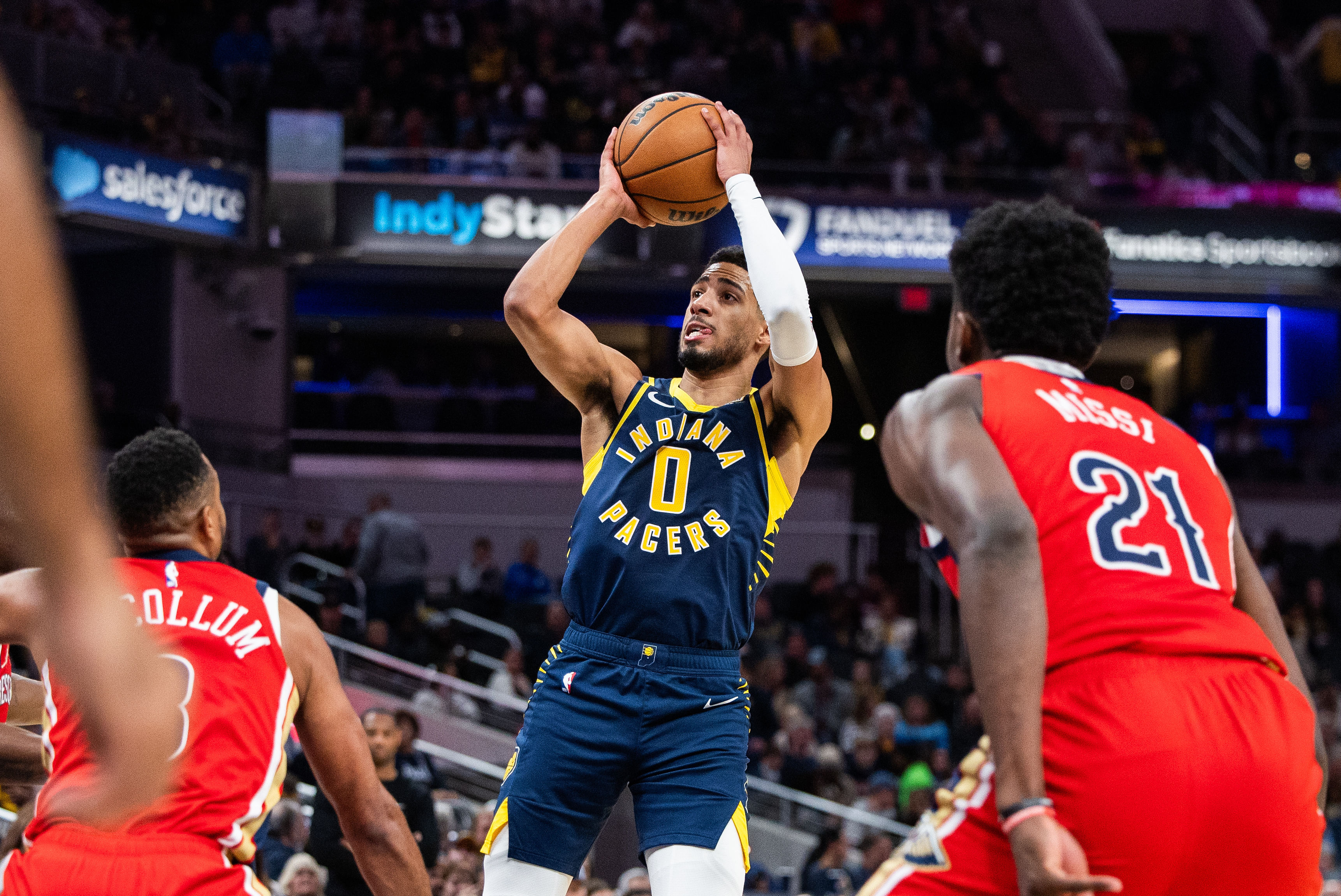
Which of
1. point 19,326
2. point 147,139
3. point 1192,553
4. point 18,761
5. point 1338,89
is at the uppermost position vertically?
point 1338,89

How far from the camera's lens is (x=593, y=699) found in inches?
151

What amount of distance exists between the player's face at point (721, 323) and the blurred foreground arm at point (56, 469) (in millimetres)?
3221

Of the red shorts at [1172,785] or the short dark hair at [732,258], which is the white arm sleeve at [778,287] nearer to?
the short dark hair at [732,258]

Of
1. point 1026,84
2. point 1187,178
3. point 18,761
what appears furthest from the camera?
point 1026,84

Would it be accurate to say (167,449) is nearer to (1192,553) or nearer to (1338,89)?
(1192,553)

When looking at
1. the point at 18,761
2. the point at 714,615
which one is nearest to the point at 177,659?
the point at 18,761

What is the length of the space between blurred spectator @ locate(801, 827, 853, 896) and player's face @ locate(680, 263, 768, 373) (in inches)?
237

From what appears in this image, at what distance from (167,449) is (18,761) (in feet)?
3.26

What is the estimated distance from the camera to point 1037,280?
8.87ft

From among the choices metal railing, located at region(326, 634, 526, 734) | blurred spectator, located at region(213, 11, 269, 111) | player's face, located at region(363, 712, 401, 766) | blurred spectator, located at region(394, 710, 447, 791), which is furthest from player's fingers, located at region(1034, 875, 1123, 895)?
blurred spectator, located at region(213, 11, 269, 111)

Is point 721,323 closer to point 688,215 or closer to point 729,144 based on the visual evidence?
point 688,215

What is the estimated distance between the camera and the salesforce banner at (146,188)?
44.6ft

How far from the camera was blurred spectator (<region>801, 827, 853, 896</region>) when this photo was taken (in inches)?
377

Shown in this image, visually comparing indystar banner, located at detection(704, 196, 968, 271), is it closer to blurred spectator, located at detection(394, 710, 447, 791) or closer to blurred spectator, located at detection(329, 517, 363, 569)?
blurred spectator, located at detection(329, 517, 363, 569)
